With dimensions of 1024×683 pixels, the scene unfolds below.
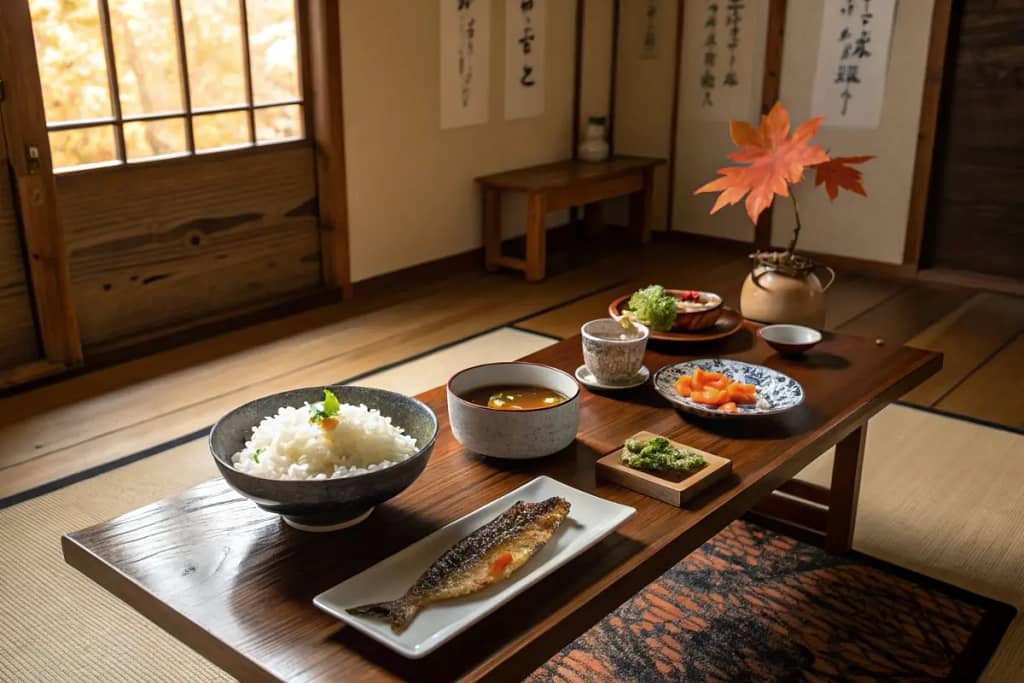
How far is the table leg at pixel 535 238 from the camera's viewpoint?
4.48 metres

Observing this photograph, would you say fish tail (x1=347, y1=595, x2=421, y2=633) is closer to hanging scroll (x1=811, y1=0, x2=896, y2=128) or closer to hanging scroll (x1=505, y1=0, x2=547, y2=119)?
hanging scroll (x1=505, y1=0, x2=547, y2=119)

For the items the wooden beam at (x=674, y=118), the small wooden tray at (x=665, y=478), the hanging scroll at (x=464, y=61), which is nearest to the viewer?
the small wooden tray at (x=665, y=478)

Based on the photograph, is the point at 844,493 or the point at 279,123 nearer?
the point at 844,493

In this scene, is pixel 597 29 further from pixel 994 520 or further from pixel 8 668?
pixel 8 668

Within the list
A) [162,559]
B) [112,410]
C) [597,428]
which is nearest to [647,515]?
[597,428]

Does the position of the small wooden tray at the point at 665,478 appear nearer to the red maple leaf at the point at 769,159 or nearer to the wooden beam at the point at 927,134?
the red maple leaf at the point at 769,159

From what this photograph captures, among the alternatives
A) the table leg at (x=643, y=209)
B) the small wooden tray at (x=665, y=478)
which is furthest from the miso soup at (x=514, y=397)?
the table leg at (x=643, y=209)

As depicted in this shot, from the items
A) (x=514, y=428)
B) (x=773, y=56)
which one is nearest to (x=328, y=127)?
(x=773, y=56)

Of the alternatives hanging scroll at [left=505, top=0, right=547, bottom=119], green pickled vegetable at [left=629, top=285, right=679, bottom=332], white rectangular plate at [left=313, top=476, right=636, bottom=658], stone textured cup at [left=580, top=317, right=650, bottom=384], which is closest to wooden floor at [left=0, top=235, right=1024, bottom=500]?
hanging scroll at [left=505, top=0, right=547, bottom=119]

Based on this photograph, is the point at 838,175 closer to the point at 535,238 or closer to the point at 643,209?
the point at 535,238

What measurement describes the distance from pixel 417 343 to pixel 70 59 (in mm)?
1515

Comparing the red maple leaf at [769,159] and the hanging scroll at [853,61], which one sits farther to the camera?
the hanging scroll at [853,61]

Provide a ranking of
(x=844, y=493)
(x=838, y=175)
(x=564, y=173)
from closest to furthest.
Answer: (x=844, y=493) → (x=838, y=175) → (x=564, y=173)

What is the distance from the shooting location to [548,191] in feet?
14.8
